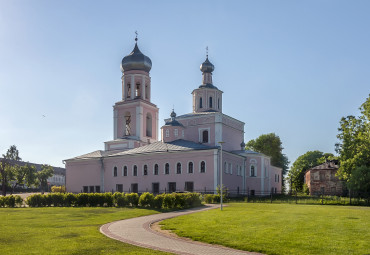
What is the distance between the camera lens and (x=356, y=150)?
115 feet

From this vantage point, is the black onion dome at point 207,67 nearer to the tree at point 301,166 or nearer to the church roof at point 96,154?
the church roof at point 96,154

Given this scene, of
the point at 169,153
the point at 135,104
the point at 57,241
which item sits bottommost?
the point at 57,241

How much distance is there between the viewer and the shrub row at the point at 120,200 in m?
26.7

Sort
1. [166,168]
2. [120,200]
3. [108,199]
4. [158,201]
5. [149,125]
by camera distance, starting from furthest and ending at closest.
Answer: [149,125]
[166,168]
[108,199]
[120,200]
[158,201]

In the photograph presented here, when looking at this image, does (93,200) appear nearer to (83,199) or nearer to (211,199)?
(83,199)

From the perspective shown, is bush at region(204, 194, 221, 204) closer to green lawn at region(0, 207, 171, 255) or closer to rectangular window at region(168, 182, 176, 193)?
rectangular window at region(168, 182, 176, 193)

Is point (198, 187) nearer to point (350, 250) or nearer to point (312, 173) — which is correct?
point (312, 173)

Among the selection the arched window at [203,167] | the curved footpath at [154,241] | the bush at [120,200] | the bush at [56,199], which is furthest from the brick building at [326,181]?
the curved footpath at [154,241]

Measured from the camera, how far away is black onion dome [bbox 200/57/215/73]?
5278cm

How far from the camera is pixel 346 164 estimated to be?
35281mm

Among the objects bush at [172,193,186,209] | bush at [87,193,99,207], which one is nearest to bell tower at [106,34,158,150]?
bush at [87,193,99,207]

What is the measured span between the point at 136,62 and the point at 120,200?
2780 centimetres

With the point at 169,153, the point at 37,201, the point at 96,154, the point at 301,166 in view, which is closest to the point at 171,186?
the point at 169,153

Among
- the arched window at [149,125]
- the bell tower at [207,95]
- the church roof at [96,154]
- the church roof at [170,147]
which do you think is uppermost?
the bell tower at [207,95]
